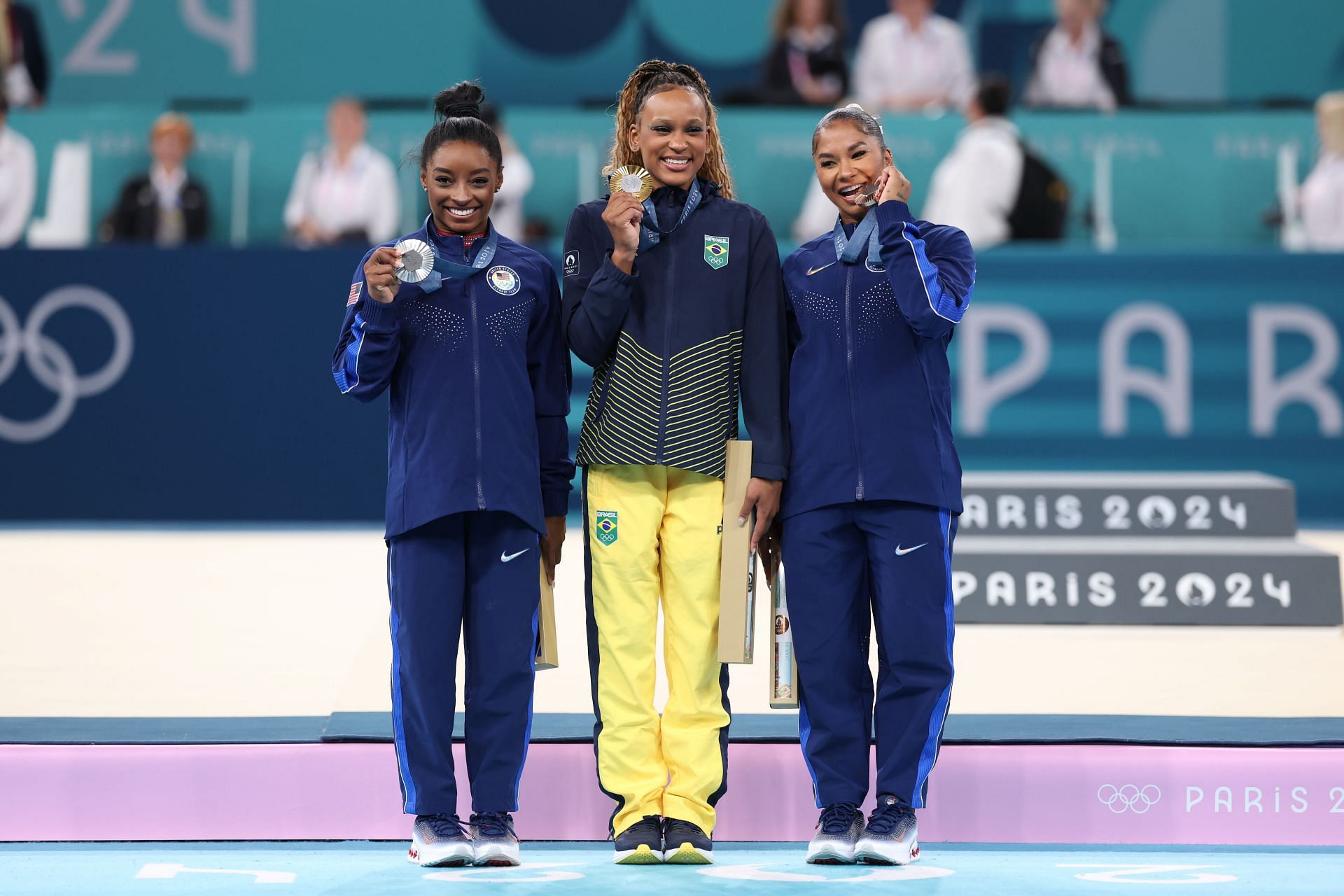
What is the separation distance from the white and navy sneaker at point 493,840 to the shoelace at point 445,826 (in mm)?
33

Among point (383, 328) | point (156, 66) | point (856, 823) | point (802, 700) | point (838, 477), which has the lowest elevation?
point (856, 823)

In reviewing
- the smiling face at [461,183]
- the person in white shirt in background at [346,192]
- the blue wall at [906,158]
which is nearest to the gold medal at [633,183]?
the smiling face at [461,183]

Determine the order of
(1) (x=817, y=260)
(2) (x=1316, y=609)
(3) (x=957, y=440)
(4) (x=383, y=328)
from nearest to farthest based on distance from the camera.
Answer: (4) (x=383, y=328) < (1) (x=817, y=260) < (2) (x=1316, y=609) < (3) (x=957, y=440)

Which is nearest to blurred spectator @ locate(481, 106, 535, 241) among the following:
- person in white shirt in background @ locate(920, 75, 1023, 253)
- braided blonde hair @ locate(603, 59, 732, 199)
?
person in white shirt in background @ locate(920, 75, 1023, 253)

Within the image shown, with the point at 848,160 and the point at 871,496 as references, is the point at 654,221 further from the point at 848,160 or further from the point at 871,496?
the point at 871,496

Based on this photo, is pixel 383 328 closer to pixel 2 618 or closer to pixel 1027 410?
pixel 2 618

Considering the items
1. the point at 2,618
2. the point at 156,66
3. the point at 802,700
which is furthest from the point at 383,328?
the point at 156,66

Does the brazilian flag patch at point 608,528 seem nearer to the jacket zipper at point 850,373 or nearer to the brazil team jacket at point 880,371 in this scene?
the brazil team jacket at point 880,371

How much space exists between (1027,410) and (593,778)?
5010 millimetres

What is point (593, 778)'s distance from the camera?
3580 millimetres

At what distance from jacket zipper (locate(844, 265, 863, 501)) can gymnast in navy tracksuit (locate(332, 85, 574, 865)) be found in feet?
2.12

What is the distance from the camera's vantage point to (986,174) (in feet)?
27.5

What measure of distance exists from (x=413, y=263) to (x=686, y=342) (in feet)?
1.91

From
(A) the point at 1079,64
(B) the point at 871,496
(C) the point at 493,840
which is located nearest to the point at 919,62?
(A) the point at 1079,64
